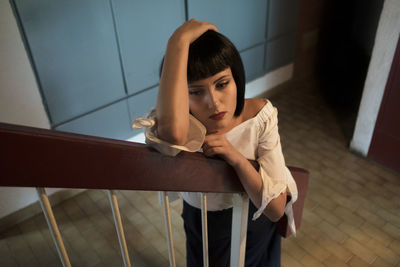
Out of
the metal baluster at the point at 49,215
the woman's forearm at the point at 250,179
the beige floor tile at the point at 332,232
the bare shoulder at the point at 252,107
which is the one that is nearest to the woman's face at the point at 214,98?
the bare shoulder at the point at 252,107

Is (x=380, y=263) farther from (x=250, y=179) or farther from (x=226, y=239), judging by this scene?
(x=250, y=179)

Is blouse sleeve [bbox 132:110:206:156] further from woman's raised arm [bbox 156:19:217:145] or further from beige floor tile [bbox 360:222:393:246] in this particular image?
beige floor tile [bbox 360:222:393:246]

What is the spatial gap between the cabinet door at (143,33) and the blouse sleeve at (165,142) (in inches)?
66.9

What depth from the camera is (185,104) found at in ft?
2.72

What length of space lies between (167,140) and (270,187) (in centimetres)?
32

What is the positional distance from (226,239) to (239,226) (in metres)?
0.36

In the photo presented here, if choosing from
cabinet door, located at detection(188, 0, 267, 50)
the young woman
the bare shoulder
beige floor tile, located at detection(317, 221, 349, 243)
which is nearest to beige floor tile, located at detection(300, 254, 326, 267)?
beige floor tile, located at detection(317, 221, 349, 243)

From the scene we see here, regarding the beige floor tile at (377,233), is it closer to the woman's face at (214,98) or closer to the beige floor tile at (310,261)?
the beige floor tile at (310,261)

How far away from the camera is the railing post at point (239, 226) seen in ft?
3.10

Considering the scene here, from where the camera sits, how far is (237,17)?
10.6 ft

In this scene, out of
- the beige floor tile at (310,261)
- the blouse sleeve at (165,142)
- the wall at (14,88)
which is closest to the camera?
the blouse sleeve at (165,142)

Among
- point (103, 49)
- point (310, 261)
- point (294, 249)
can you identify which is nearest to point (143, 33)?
point (103, 49)

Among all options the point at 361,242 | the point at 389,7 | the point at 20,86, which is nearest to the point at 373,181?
the point at 361,242

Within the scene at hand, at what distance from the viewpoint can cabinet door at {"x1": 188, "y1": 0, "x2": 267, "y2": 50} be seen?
9.66 ft
